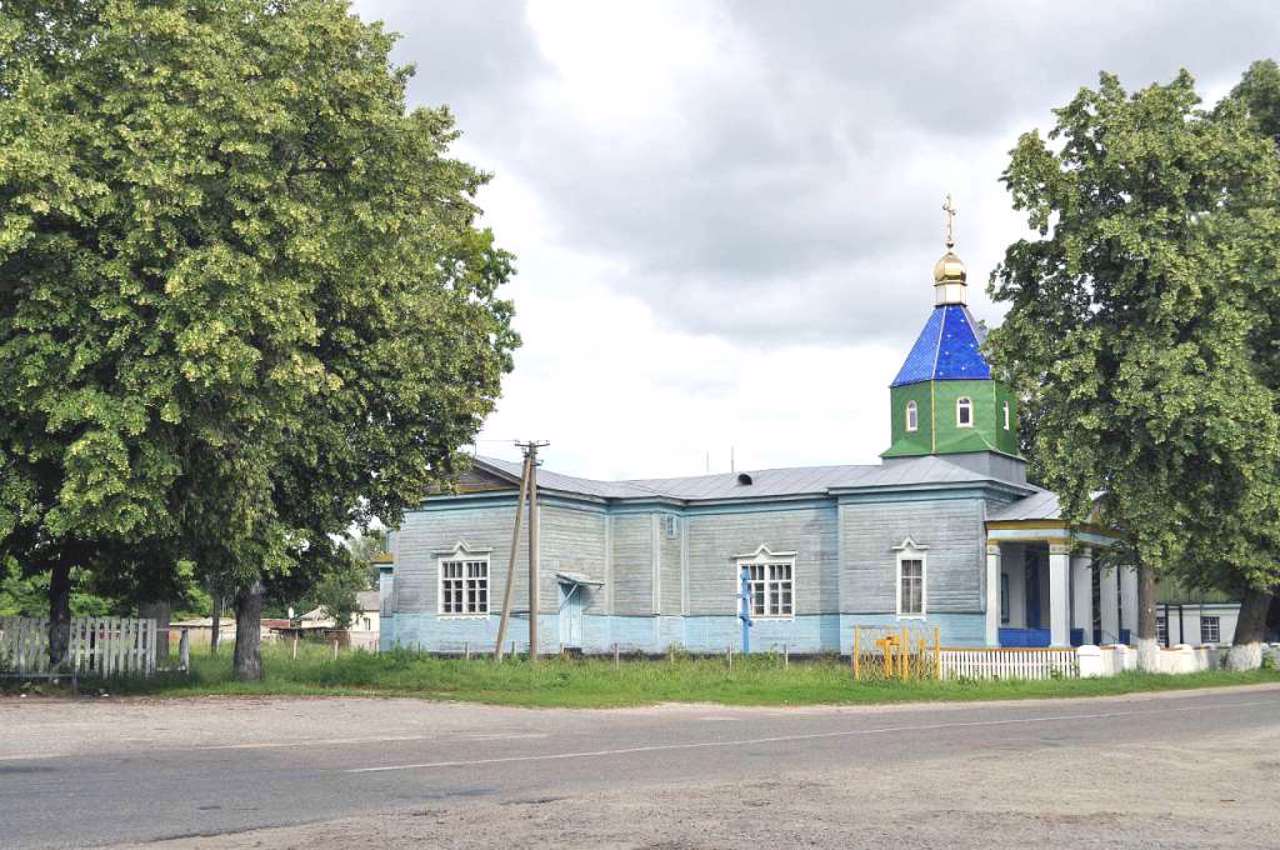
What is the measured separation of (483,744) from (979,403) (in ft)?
109

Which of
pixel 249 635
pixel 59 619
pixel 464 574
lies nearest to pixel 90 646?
pixel 59 619

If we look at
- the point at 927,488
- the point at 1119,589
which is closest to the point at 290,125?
the point at 927,488

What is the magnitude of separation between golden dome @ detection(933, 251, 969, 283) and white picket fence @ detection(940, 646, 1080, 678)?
17606 mm

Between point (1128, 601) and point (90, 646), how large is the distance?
117ft

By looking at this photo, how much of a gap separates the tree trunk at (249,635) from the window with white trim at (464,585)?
17283mm

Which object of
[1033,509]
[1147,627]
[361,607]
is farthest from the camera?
[361,607]

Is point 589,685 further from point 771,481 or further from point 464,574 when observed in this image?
point 771,481

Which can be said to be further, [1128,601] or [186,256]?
[1128,601]

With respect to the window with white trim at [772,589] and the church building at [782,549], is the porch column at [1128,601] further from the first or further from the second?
the window with white trim at [772,589]

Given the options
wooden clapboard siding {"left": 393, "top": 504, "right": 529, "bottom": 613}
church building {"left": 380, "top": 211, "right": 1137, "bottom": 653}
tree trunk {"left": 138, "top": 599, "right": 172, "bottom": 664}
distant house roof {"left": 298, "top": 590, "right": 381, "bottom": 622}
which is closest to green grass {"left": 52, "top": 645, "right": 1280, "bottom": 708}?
tree trunk {"left": 138, "top": 599, "right": 172, "bottom": 664}

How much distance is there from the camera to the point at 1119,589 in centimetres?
4809

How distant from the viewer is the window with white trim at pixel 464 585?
1816 inches

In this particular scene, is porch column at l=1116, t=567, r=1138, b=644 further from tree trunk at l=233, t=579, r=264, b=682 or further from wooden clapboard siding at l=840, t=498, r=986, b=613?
tree trunk at l=233, t=579, r=264, b=682

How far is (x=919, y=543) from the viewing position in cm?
4228
